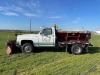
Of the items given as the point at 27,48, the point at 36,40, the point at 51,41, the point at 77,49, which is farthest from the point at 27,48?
the point at 77,49

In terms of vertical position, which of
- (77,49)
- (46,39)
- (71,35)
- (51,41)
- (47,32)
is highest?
(47,32)

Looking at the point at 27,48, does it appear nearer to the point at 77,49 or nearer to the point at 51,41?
the point at 51,41

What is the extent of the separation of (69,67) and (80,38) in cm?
476

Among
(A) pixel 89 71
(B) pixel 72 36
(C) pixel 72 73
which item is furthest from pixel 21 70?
(B) pixel 72 36

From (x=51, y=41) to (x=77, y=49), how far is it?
75.6 inches

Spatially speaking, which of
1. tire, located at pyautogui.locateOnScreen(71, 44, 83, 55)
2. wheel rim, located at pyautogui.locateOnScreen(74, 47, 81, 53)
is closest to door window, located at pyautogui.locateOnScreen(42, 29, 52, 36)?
tire, located at pyautogui.locateOnScreen(71, 44, 83, 55)

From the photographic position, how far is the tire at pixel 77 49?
1134 cm

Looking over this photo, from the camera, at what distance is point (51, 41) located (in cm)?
1137

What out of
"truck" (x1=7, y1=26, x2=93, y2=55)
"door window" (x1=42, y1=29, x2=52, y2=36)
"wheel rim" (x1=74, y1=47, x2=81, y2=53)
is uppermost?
"door window" (x1=42, y1=29, x2=52, y2=36)

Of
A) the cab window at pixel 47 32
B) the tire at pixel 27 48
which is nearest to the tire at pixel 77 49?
the cab window at pixel 47 32

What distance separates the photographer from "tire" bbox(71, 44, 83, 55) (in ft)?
37.2

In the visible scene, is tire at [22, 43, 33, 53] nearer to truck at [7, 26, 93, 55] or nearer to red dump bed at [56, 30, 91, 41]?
truck at [7, 26, 93, 55]

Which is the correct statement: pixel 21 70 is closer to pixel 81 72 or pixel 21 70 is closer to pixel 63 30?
pixel 81 72

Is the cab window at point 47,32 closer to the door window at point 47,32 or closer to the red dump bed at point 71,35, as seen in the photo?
the door window at point 47,32
